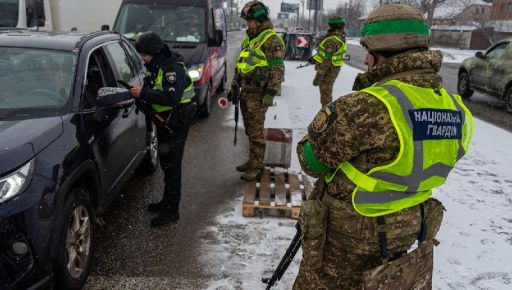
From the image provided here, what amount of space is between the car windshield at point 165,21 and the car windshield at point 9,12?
11.5 ft

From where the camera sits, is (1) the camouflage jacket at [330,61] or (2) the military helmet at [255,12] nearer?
(2) the military helmet at [255,12]

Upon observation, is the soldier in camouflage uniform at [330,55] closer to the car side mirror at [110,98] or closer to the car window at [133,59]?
the car window at [133,59]

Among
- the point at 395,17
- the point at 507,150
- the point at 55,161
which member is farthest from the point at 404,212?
the point at 507,150

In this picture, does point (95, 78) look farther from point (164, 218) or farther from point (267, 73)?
point (267, 73)

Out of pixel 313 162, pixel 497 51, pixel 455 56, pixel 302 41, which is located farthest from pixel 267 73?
pixel 455 56

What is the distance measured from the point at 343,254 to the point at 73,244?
1.89 metres

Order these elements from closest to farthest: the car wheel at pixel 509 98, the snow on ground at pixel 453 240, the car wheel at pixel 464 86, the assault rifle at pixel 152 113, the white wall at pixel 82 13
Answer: the snow on ground at pixel 453 240, the assault rifle at pixel 152 113, the car wheel at pixel 509 98, the car wheel at pixel 464 86, the white wall at pixel 82 13

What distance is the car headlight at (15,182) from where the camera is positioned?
2385mm

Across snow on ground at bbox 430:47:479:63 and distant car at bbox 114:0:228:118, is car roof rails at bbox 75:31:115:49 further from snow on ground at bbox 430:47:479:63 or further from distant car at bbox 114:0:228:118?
snow on ground at bbox 430:47:479:63

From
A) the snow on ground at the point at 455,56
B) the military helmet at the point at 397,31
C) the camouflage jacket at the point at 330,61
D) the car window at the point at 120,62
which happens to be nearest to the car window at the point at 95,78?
the car window at the point at 120,62

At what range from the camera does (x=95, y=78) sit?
3734mm

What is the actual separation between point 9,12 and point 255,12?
7.97 meters

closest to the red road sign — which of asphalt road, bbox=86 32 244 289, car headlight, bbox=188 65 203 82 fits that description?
car headlight, bbox=188 65 203 82

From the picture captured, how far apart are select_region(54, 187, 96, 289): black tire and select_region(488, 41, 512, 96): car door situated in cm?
1026
